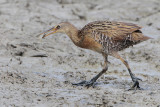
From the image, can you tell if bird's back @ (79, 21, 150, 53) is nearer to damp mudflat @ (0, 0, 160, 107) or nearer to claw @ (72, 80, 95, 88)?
claw @ (72, 80, 95, 88)

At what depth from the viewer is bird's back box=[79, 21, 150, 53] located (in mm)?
6516

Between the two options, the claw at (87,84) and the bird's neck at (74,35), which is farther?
the bird's neck at (74,35)

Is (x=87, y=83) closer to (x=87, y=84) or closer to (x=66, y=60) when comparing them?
(x=87, y=84)

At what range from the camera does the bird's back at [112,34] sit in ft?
21.4

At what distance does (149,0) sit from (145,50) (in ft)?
13.5

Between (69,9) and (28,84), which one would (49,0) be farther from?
(28,84)

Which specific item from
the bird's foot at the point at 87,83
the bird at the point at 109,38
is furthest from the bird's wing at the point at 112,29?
the bird's foot at the point at 87,83

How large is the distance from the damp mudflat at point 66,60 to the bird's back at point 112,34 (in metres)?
0.71

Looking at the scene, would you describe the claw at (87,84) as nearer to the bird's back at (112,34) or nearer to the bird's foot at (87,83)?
the bird's foot at (87,83)

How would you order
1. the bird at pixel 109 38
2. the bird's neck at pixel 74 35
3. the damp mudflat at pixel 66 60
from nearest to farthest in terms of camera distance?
the damp mudflat at pixel 66 60 < the bird at pixel 109 38 < the bird's neck at pixel 74 35

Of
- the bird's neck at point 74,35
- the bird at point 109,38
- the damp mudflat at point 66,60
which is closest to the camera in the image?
the damp mudflat at point 66,60

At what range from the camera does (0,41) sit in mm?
8539

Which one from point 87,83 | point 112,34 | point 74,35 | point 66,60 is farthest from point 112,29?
point 66,60

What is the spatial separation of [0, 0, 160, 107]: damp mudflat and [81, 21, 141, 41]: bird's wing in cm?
88
